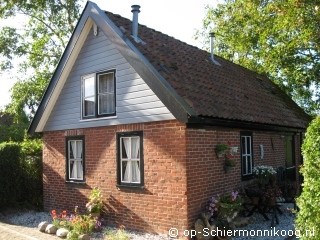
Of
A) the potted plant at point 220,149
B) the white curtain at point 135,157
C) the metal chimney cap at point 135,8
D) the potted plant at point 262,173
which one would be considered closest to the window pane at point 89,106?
the white curtain at point 135,157

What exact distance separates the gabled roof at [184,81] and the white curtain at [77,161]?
5.73ft

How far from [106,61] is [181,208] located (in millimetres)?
4688

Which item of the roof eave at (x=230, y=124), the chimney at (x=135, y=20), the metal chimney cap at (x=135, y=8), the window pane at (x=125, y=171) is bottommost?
the window pane at (x=125, y=171)

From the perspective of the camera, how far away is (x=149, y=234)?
28.1 feet

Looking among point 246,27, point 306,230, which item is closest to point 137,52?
point 306,230

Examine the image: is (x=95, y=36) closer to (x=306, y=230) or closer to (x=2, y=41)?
(x=306, y=230)

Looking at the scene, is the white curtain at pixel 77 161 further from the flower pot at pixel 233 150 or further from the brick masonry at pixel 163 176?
the flower pot at pixel 233 150

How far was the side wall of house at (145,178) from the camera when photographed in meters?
8.10

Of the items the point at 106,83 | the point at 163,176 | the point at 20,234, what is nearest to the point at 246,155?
the point at 163,176

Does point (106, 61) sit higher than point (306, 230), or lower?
higher

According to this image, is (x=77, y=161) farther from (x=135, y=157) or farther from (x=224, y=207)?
(x=224, y=207)

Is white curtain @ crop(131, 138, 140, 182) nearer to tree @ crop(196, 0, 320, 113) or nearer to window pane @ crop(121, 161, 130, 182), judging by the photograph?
window pane @ crop(121, 161, 130, 182)

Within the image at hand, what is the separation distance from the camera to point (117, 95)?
380 inches

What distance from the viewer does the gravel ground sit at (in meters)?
8.27
